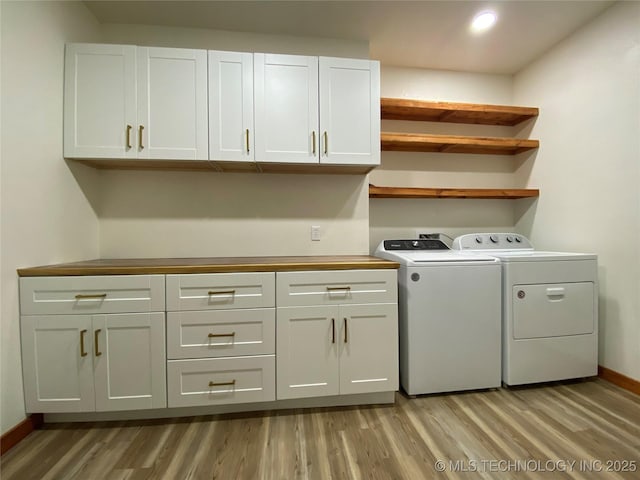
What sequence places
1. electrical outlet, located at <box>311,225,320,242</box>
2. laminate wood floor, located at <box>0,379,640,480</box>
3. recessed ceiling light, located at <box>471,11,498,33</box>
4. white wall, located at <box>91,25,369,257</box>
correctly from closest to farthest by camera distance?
laminate wood floor, located at <box>0,379,640,480</box>, recessed ceiling light, located at <box>471,11,498,33</box>, white wall, located at <box>91,25,369,257</box>, electrical outlet, located at <box>311,225,320,242</box>

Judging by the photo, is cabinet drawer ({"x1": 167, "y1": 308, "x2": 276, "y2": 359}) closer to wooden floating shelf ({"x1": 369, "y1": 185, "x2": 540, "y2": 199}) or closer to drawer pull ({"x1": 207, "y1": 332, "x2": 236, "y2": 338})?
drawer pull ({"x1": 207, "y1": 332, "x2": 236, "y2": 338})

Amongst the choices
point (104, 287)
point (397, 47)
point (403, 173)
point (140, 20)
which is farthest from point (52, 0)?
point (403, 173)

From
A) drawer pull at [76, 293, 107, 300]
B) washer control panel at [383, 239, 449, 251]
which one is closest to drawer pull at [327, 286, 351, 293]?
washer control panel at [383, 239, 449, 251]

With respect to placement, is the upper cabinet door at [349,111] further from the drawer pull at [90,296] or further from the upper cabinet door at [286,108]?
the drawer pull at [90,296]

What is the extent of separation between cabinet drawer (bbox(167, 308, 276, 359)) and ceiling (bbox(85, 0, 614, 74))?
1992 mm

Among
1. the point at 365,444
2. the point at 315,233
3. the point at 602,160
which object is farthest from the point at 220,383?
the point at 602,160

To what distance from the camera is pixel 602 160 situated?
77.4 inches

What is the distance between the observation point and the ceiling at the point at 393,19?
6.03 feet

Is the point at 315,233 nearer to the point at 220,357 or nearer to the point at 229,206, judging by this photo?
the point at 229,206

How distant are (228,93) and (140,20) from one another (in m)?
0.93

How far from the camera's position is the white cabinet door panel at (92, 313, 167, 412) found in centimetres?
148

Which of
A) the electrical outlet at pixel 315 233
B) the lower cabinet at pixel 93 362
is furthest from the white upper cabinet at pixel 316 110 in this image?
the lower cabinet at pixel 93 362

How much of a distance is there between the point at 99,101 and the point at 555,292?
3.19 metres

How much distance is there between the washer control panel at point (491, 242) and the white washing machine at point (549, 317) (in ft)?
1.35
